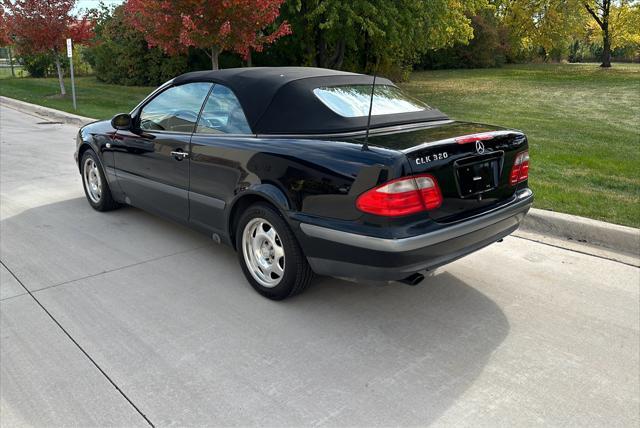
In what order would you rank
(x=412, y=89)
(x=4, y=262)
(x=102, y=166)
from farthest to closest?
1. (x=412, y=89)
2. (x=102, y=166)
3. (x=4, y=262)

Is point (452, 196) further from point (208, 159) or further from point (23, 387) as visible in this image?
point (23, 387)

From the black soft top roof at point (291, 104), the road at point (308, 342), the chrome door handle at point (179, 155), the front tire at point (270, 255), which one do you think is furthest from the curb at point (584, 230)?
the chrome door handle at point (179, 155)

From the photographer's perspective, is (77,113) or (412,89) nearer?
(77,113)

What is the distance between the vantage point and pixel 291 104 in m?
3.65

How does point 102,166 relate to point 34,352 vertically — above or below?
above

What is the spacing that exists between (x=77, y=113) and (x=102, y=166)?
35.4ft

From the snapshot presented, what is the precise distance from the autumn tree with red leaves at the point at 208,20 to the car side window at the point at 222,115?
30.0 ft

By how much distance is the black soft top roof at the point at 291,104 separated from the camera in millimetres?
3531

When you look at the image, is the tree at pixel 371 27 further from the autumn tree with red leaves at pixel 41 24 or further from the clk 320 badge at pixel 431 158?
the clk 320 badge at pixel 431 158

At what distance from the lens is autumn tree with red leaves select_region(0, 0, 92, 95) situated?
56.6 ft

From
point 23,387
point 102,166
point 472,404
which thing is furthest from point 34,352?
point 102,166

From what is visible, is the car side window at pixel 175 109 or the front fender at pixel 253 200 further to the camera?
the car side window at pixel 175 109

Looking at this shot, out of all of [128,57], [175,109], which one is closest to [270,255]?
[175,109]

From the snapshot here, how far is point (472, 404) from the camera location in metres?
2.57
